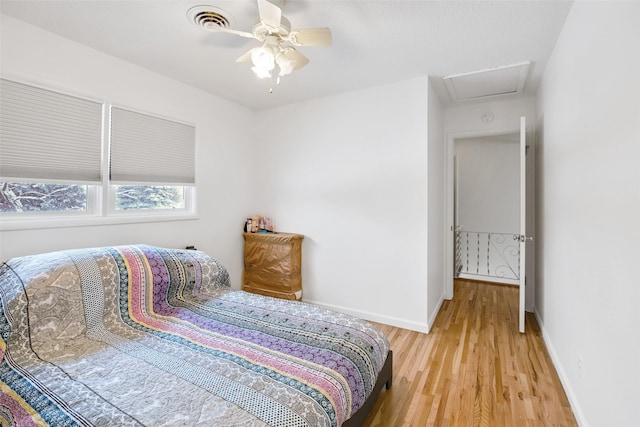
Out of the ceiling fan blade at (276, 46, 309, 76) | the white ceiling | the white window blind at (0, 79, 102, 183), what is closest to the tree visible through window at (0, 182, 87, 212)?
the white window blind at (0, 79, 102, 183)

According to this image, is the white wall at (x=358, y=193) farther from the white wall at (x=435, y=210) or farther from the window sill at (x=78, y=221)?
the window sill at (x=78, y=221)

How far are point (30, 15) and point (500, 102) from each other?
4.41m

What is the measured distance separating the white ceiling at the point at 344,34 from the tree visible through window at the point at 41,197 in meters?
1.16

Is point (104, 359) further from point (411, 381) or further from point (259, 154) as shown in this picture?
point (259, 154)

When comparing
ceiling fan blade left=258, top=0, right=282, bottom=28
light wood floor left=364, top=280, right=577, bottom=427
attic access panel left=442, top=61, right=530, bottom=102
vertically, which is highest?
attic access panel left=442, top=61, right=530, bottom=102

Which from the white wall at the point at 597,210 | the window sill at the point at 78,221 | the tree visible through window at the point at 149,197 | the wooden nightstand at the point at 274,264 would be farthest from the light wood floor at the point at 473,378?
the tree visible through window at the point at 149,197

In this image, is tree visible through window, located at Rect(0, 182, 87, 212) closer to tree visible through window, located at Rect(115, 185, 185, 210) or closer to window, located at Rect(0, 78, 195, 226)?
window, located at Rect(0, 78, 195, 226)

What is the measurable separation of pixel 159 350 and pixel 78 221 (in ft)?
4.81

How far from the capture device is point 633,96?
1130mm

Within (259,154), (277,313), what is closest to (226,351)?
(277,313)

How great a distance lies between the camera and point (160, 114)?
9.52ft

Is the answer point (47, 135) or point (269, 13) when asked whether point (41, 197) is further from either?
point (269, 13)

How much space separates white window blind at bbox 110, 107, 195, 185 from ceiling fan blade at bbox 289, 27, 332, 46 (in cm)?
176

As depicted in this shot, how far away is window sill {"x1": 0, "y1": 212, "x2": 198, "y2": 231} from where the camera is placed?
2.05 meters
